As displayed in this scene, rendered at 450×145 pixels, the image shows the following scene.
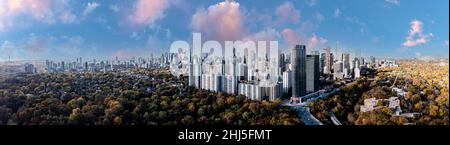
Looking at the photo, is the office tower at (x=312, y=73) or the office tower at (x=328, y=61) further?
the office tower at (x=312, y=73)

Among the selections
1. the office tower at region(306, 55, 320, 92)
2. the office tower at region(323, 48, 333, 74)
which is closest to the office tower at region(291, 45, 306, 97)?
the office tower at region(306, 55, 320, 92)

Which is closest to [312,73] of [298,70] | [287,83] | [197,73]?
[298,70]

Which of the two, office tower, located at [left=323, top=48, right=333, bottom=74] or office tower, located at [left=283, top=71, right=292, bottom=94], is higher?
office tower, located at [left=323, top=48, right=333, bottom=74]

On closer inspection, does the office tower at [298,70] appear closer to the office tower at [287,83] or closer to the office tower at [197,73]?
the office tower at [287,83]

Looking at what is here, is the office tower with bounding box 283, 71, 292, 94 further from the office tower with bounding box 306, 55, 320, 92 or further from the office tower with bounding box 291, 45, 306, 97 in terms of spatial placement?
the office tower with bounding box 306, 55, 320, 92

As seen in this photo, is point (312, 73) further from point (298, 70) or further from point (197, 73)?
point (197, 73)

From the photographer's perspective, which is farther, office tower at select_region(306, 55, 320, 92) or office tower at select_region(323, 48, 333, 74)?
office tower at select_region(306, 55, 320, 92)

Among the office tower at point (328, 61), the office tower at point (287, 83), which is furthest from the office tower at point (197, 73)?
the office tower at point (328, 61)
